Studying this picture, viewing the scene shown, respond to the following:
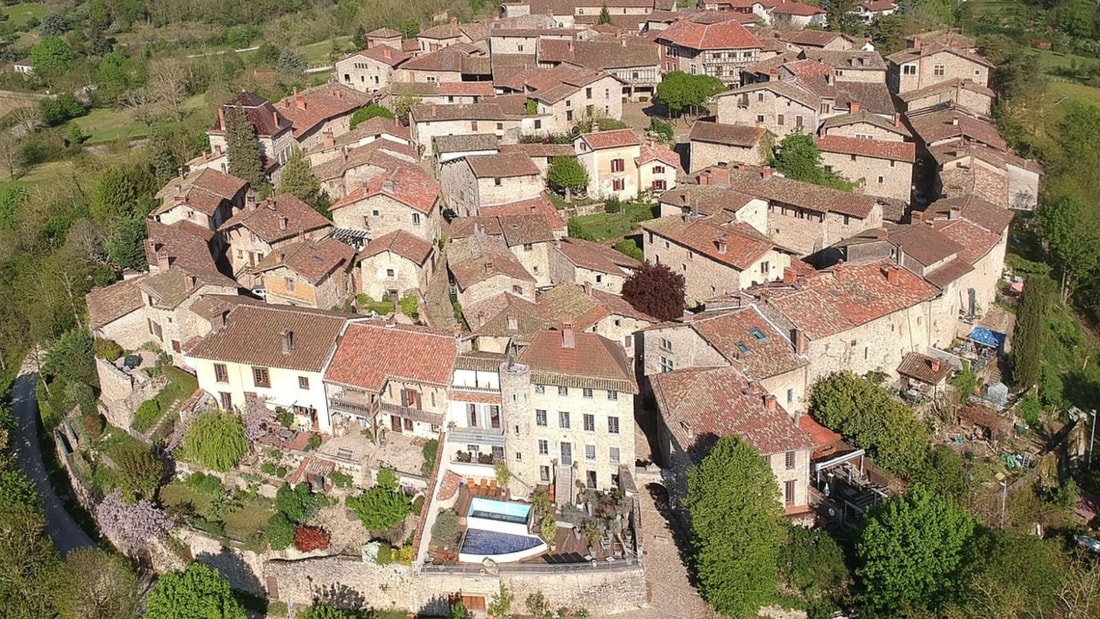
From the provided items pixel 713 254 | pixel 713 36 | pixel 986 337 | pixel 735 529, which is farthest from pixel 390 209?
pixel 713 36

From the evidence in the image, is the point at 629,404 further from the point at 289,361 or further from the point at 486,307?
the point at 289,361

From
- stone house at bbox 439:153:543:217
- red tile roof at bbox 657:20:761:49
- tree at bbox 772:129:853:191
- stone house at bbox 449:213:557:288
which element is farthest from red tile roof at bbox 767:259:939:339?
red tile roof at bbox 657:20:761:49

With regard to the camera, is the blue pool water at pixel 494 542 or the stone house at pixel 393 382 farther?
the stone house at pixel 393 382

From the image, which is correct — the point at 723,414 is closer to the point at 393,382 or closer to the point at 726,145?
the point at 393,382

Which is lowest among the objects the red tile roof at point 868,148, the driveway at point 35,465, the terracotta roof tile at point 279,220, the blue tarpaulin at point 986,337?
the driveway at point 35,465

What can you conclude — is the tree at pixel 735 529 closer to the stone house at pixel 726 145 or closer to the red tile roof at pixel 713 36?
the stone house at pixel 726 145

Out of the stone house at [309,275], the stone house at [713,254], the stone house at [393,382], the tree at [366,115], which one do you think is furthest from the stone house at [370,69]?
the stone house at [393,382]

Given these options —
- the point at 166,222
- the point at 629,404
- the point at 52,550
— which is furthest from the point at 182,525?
the point at 166,222
